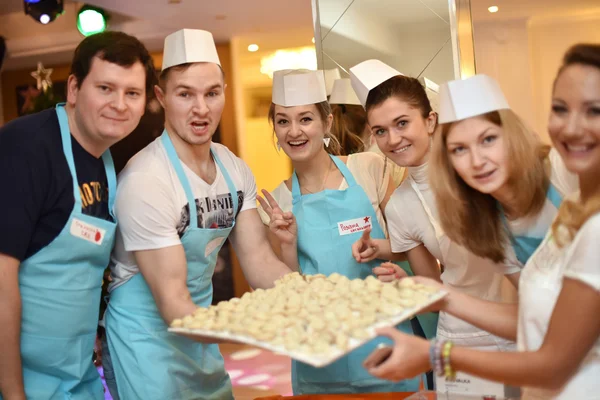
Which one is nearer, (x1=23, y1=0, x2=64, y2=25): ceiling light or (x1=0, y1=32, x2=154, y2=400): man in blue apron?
(x1=0, y1=32, x2=154, y2=400): man in blue apron

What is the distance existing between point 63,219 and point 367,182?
1.05m

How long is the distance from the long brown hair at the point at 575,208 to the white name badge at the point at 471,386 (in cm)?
63

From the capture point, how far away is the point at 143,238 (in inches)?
Answer: 71.9

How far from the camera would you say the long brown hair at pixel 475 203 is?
1542 millimetres

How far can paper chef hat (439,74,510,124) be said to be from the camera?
1539mm

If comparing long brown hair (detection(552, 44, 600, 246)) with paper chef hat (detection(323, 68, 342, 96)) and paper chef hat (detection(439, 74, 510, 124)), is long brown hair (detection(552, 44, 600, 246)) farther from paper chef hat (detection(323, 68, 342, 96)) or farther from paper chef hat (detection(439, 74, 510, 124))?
paper chef hat (detection(323, 68, 342, 96))

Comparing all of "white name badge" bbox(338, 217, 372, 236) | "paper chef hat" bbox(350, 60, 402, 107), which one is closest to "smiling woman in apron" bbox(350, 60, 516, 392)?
"paper chef hat" bbox(350, 60, 402, 107)

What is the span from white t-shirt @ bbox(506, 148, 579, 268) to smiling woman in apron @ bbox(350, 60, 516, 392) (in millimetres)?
369

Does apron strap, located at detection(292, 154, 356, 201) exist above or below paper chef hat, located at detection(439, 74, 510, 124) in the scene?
below

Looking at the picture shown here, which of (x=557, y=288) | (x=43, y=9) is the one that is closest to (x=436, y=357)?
(x=557, y=288)

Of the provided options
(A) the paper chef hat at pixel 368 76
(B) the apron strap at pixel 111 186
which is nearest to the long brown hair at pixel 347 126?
(A) the paper chef hat at pixel 368 76

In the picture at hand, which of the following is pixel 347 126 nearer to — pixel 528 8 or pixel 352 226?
pixel 352 226

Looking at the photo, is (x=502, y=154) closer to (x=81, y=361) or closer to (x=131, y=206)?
(x=131, y=206)

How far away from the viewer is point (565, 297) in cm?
120
